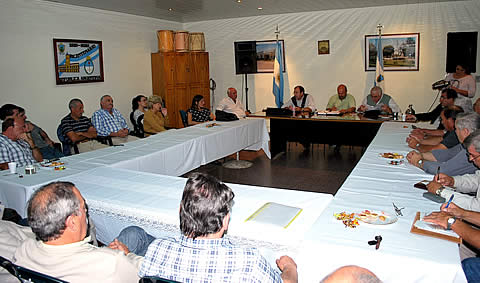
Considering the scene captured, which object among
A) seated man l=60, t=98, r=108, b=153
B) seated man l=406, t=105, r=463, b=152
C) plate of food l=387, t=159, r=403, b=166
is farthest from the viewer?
seated man l=60, t=98, r=108, b=153

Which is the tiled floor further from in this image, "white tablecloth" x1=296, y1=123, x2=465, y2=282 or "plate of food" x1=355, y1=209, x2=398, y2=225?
"plate of food" x1=355, y1=209, x2=398, y2=225

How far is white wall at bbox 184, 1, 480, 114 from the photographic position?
294 inches

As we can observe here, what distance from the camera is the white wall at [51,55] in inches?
230

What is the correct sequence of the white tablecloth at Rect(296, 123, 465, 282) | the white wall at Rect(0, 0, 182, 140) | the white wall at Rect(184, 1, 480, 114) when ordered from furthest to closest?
the white wall at Rect(184, 1, 480, 114) → the white wall at Rect(0, 0, 182, 140) → the white tablecloth at Rect(296, 123, 465, 282)

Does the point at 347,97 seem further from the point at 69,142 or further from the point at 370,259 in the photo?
the point at 370,259

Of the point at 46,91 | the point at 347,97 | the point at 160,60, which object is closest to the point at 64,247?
the point at 46,91

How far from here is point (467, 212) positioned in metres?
2.02

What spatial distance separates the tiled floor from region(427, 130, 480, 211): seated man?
2.21 m

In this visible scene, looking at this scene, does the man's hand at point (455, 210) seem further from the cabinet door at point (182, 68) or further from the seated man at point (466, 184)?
the cabinet door at point (182, 68)

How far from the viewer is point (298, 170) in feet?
18.9

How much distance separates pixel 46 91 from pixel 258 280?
6130 millimetres

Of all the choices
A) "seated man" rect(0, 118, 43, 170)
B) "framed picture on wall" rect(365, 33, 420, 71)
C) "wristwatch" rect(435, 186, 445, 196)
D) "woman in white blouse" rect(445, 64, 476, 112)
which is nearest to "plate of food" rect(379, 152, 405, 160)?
"wristwatch" rect(435, 186, 445, 196)

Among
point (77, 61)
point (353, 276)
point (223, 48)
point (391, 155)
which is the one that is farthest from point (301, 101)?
point (353, 276)

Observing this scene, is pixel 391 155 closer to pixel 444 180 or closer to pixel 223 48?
pixel 444 180
